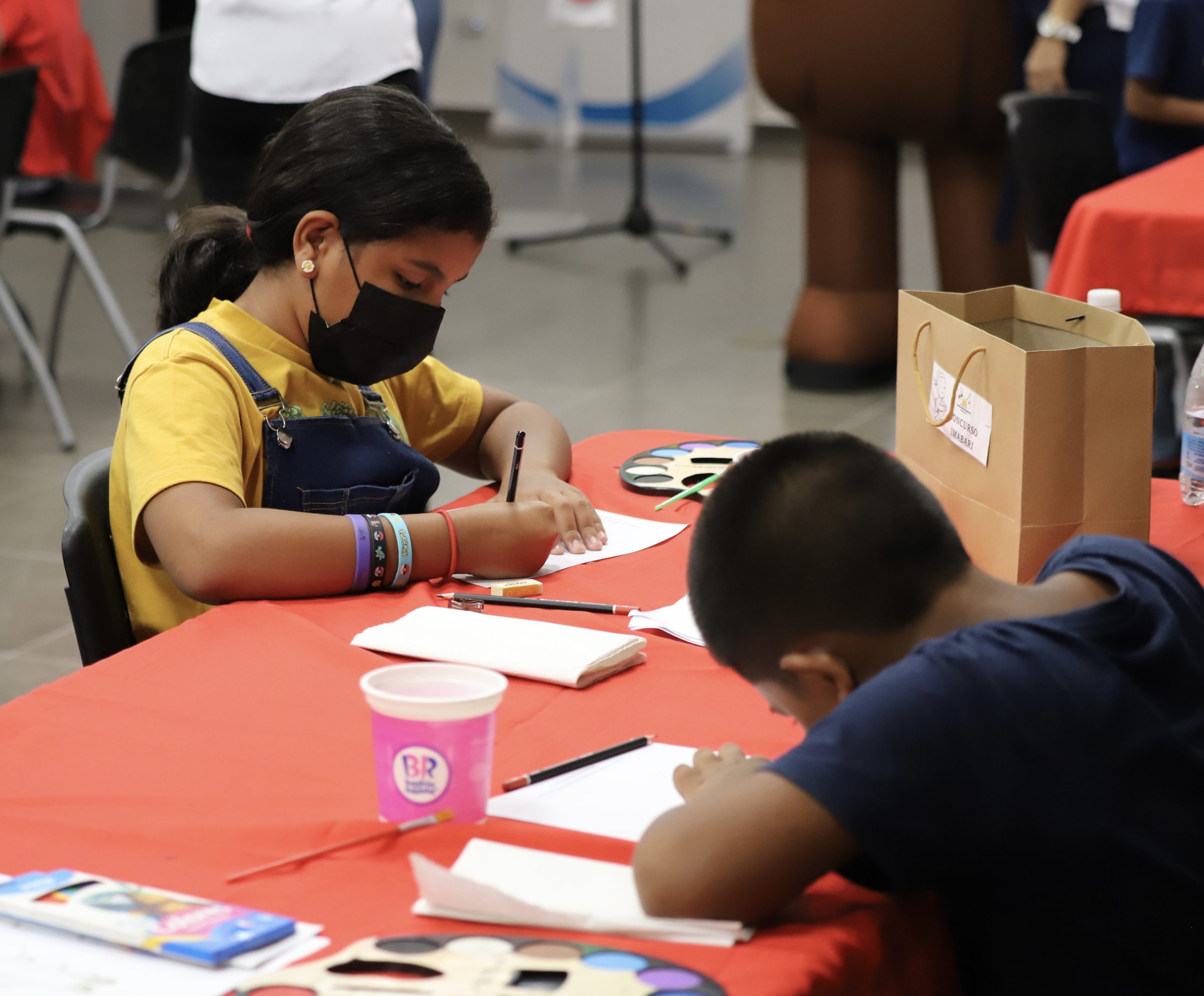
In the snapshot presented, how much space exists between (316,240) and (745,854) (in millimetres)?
1007

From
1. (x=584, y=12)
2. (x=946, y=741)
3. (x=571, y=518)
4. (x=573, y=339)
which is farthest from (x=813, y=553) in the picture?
(x=584, y=12)

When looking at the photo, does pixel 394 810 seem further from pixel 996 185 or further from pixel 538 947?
pixel 996 185

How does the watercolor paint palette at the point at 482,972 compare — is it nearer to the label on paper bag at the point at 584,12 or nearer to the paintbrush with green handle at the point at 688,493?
the paintbrush with green handle at the point at 688,493

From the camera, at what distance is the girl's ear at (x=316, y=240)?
1634mm

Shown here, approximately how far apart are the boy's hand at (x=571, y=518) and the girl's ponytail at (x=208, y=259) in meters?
0.43

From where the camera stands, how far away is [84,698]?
3.98 ft

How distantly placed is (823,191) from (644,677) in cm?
358

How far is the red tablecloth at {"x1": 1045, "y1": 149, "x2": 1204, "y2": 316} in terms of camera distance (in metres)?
2.66

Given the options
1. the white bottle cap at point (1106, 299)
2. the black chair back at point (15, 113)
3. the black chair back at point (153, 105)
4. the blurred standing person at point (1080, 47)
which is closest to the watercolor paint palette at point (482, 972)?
the white bottle cap at point (1106, 299)

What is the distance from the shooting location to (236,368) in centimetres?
162

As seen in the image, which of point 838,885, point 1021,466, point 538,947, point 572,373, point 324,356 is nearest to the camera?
point 538,947

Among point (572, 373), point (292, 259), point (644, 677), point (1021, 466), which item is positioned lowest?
point (572, 373)

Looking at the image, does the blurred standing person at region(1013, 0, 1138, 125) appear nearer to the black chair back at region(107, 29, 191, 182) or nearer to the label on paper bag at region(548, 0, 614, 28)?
the black chair back at region(107, 29, 191, 182)

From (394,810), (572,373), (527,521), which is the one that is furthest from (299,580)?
(572,373)
